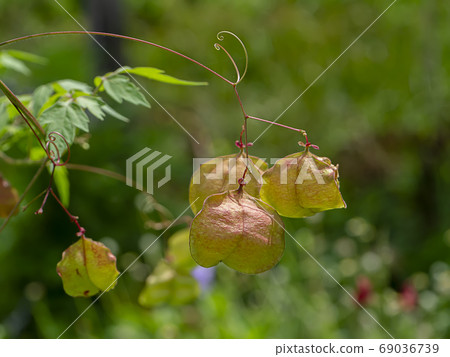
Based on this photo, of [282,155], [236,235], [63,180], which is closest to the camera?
[236,235]

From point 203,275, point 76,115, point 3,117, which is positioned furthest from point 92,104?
point 203,275

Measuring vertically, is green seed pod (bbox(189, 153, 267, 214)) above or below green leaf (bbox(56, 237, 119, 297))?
above

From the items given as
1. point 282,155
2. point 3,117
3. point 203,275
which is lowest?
point 282,155

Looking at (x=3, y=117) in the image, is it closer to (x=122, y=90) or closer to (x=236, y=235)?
(x=122, y=90)

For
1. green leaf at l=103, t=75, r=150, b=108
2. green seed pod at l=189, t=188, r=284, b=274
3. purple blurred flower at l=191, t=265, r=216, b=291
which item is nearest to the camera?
green seed pod at l=189, t=188, r=284, b=274

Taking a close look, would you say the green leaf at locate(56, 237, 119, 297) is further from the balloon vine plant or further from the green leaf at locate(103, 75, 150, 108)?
the green leaf at locate(103, 75, 150, 108)

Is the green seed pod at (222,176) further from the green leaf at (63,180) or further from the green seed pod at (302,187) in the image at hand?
the green leaf at (63,180)

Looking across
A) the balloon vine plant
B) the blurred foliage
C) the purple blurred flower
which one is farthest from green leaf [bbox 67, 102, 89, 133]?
the purple blurred flower

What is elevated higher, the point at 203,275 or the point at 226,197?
the point at 226,197
